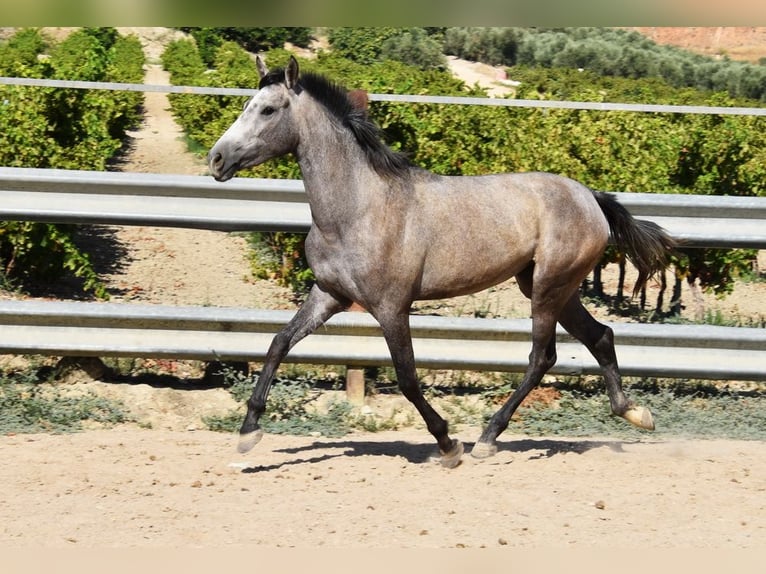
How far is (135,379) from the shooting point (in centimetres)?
→ 677

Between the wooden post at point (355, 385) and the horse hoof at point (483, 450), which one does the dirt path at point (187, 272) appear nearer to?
the wooden post at point (355, 385)

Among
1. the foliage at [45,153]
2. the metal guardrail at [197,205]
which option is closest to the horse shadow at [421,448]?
the metal guardrail at [197,205]

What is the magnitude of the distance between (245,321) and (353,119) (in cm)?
160

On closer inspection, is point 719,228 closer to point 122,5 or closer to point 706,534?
point 706,534

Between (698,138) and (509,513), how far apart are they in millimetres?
6995

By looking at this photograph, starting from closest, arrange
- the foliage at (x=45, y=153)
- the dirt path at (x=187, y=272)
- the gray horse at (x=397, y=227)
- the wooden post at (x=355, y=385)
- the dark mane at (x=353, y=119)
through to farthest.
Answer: the gray horse at (x=397, y=227), the dark mane at (x=353, y=119), the wooden post at (x=355, y=385), the foliage at (x=45, y=153), the dirt path at (x=187, y=272)

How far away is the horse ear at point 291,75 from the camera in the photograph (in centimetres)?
494

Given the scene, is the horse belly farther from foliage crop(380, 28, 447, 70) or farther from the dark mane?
foliage crop(380, 28, 447, 70)

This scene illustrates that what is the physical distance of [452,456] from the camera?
5305 mm

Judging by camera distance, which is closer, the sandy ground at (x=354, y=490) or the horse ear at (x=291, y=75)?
the sandy ground at (x=354, y=490)

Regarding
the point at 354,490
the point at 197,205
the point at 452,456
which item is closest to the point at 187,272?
the point at 197,205

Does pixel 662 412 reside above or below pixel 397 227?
below

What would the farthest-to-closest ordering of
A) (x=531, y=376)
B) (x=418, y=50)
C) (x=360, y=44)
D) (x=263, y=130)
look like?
(x=360, y=44) < (x=418, y=50) < (x=531, y=376) < (x=263, y=130)

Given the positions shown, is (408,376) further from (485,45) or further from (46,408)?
(485,45)
